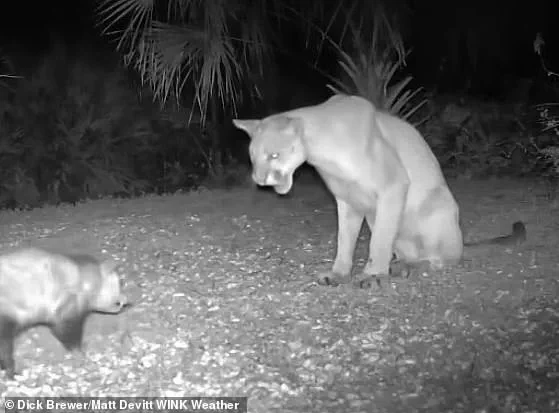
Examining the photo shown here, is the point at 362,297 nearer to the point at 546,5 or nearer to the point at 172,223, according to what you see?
the point at 172,223

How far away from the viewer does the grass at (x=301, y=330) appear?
4.13m

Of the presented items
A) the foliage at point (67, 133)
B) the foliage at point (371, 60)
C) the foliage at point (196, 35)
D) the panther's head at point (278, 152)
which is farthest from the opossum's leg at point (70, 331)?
the foliage at point (67, 133)

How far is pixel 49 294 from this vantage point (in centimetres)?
437

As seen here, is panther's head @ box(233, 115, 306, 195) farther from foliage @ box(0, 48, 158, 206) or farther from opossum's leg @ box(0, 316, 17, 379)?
foliage @ box(0, 48, 158, 206)

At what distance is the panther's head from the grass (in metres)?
0.70

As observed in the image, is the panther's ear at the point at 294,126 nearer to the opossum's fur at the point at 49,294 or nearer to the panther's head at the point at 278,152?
the panther's head at the point at 278,152

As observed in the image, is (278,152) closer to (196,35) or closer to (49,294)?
(49,294)

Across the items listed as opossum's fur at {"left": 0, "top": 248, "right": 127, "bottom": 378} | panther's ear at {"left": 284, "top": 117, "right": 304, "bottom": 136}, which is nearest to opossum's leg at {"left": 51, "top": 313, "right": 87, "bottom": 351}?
opossum's fur at {"left": 0, "top": 248, "right": 127, "bottom": 378}

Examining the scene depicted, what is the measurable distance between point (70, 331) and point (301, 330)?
45.9 inches

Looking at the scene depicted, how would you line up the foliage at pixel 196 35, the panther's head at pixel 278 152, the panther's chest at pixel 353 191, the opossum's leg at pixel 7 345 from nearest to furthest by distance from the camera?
the opossum's leg at pixel 7 345 < the panther's head at pixel 278 152 < the panther's chest at pixel 353 191 < the foliage at pixel 196 35

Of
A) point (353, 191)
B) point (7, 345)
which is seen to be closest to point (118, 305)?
point (7, 345)

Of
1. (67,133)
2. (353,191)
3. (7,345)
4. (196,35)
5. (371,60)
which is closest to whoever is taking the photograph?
(7,345)

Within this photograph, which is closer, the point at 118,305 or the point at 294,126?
the point at 118,305

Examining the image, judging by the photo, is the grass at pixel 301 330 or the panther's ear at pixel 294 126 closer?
the grass at pixel 301 330
